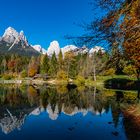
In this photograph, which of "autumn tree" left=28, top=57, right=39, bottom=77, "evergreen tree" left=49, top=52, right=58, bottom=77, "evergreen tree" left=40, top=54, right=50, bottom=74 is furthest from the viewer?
"autumn tree" left=28, top=57, right=39, bottom=77

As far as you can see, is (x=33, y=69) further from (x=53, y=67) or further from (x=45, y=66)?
(x=53, y=67)

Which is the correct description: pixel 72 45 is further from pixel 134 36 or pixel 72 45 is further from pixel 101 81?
pixel 101 81

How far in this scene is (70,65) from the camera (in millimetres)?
107188

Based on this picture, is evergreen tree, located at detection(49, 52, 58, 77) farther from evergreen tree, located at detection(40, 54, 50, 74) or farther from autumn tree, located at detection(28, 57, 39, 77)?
autumn tree, located at detection(28, 57, 39, 77)

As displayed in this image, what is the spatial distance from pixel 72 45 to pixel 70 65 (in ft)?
323

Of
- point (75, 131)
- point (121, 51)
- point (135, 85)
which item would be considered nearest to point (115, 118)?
point (75, 131)

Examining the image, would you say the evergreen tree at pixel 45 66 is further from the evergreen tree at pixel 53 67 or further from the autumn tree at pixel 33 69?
the autumn tree at pixel 33 69

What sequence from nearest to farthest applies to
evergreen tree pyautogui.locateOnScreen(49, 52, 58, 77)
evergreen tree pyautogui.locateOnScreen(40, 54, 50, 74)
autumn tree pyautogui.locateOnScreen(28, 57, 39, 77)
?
evergreen tree pyautogui.locateOnScreen(49, 52, 58, 77)
evergreen tree pyautogui.locateOnScreen(40, 54, 50, 74)
autumn tree pyautogui.locateOnScreen(28, 57, 39, 77)

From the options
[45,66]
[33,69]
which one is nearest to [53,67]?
[45,66]

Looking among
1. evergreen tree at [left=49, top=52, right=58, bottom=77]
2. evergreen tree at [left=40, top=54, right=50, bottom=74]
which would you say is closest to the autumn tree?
evergreen tree at [left=40, top=54, right=50, bottom=74]

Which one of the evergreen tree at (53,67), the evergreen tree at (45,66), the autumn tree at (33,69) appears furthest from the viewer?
the autumn tree at (33,69)

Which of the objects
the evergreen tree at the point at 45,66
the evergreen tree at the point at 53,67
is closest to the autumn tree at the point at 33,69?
the evergreen tree at the point at 45,66

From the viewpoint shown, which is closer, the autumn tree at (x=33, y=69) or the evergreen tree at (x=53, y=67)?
the evergreen tree at (x=53, y=67)

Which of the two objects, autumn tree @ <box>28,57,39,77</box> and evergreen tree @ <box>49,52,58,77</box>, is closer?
evergreen tree @ <box>49,52,58,77</box>
